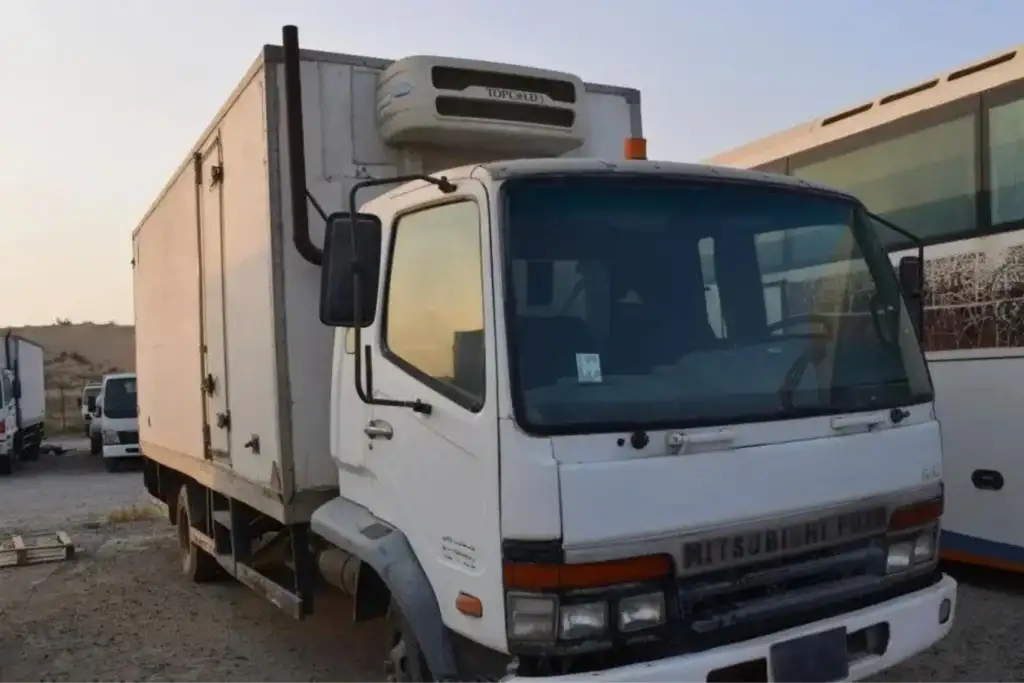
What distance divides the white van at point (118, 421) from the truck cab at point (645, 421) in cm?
1847

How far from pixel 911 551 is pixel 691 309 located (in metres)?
1.32

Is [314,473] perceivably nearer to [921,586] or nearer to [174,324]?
[921,586]

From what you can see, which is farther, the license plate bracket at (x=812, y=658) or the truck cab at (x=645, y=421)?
the license plate bracket at (x=812, y=658)

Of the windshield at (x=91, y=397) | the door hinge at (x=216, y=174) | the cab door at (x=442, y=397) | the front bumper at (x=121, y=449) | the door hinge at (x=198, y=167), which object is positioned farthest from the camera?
the windshield at (x=91, y=397)

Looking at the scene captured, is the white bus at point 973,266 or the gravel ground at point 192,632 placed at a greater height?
the white bus at point 973,266

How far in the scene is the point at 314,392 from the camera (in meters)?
4.90

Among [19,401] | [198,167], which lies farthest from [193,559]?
[19,401]

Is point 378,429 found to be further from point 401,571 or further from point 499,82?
point 499,82

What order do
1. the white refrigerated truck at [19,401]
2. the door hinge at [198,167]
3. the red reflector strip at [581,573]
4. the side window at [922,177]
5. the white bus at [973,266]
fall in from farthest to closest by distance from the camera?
the white refrigerated truck at [19,401] → the side window at [922,177] → the white bus at [973,266] → the door hinge at [198,167] → the red reflector strip at [581,573]

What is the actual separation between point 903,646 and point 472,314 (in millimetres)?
2005

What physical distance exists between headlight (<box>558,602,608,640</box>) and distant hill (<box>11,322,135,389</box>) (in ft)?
164

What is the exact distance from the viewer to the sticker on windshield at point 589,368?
10.6 feet

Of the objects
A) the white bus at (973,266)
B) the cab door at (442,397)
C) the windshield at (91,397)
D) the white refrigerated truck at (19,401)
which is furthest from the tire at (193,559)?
the windshield at (91,397)

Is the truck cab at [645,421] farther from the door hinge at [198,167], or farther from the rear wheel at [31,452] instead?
the rear wheel at [31,452]
